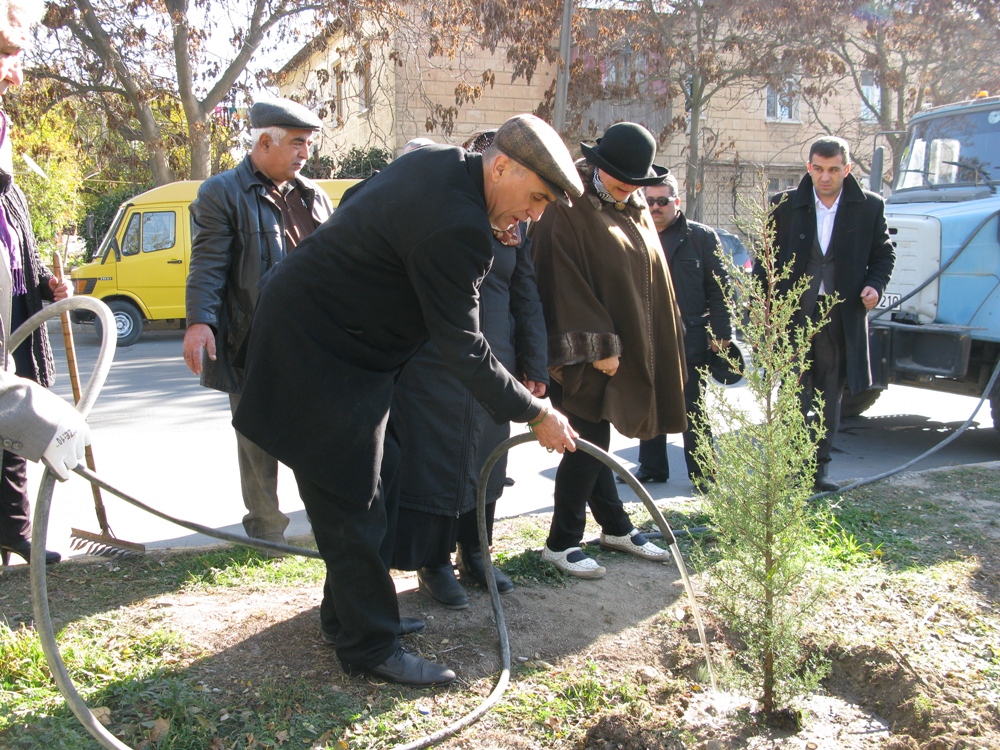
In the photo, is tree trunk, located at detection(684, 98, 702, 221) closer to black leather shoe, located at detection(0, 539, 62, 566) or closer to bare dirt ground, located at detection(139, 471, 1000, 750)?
bare dirt ground, located at detection(139, 471, 1000, 750)

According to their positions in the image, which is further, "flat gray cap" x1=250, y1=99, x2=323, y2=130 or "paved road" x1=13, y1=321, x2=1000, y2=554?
"paved road" x1=13, y1=321, x2=1000, y2=554

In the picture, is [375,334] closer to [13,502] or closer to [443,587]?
[443,587]

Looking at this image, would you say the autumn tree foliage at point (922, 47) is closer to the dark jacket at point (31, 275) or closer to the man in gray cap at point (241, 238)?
the man in gray cap at point (241, 238)

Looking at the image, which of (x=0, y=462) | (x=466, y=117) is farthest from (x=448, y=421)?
(x=466, y=117)

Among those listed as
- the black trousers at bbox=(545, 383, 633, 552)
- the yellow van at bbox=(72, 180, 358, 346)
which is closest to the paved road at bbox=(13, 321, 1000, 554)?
the black trousers at bbox=(545, 383, 633, 552)

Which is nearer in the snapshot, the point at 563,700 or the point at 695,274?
the point at 563,700

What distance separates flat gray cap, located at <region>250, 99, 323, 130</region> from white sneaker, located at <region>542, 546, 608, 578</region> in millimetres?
2121

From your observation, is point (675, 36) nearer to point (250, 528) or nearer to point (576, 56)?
point (576, 56)

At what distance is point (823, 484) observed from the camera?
17.2 ft

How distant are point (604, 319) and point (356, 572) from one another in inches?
63.2

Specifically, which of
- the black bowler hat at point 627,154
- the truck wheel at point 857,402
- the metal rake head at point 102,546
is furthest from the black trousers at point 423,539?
the truck wheel at point 857,402

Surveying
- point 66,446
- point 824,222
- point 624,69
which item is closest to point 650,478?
point 824,222

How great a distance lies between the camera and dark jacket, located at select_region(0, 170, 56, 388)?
3617mm

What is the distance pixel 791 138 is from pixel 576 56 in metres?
9.32
